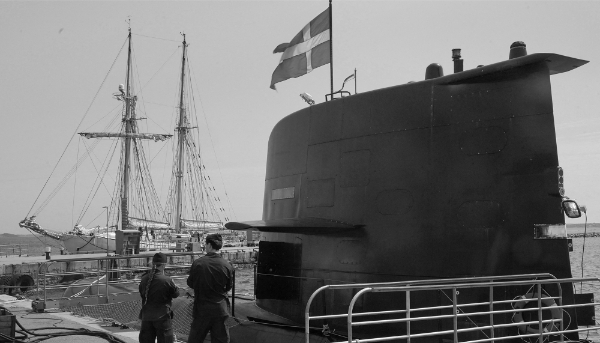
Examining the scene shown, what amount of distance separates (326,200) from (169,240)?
4954cm

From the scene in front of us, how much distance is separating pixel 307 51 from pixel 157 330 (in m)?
6.26

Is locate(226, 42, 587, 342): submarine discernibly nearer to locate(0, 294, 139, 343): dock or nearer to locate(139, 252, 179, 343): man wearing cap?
locate(139, 252, 179, 343): man wearing cap

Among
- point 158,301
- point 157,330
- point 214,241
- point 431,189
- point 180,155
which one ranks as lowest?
point 157,330

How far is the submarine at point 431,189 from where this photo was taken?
6.35 m

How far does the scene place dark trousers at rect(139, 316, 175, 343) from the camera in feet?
23.5

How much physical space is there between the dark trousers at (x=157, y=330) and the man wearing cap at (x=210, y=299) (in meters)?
0.74

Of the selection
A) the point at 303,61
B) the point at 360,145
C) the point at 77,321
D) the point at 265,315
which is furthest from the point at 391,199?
the point at 77,321

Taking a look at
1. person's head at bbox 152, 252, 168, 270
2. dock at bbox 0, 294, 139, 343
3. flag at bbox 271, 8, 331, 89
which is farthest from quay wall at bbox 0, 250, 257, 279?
person's head at bbox 152, 252, 168, 270

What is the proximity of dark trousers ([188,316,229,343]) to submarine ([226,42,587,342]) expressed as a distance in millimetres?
1566

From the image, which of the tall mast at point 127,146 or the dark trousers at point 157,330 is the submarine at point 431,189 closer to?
the dark trousers at point 157,330

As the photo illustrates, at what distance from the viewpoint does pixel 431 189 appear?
6930 mm

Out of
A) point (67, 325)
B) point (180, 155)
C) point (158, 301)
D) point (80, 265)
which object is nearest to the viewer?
point (158, 301)

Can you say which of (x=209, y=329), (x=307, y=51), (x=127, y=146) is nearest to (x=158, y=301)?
(x=209, y=329)

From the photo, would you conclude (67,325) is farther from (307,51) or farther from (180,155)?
(180,155)
